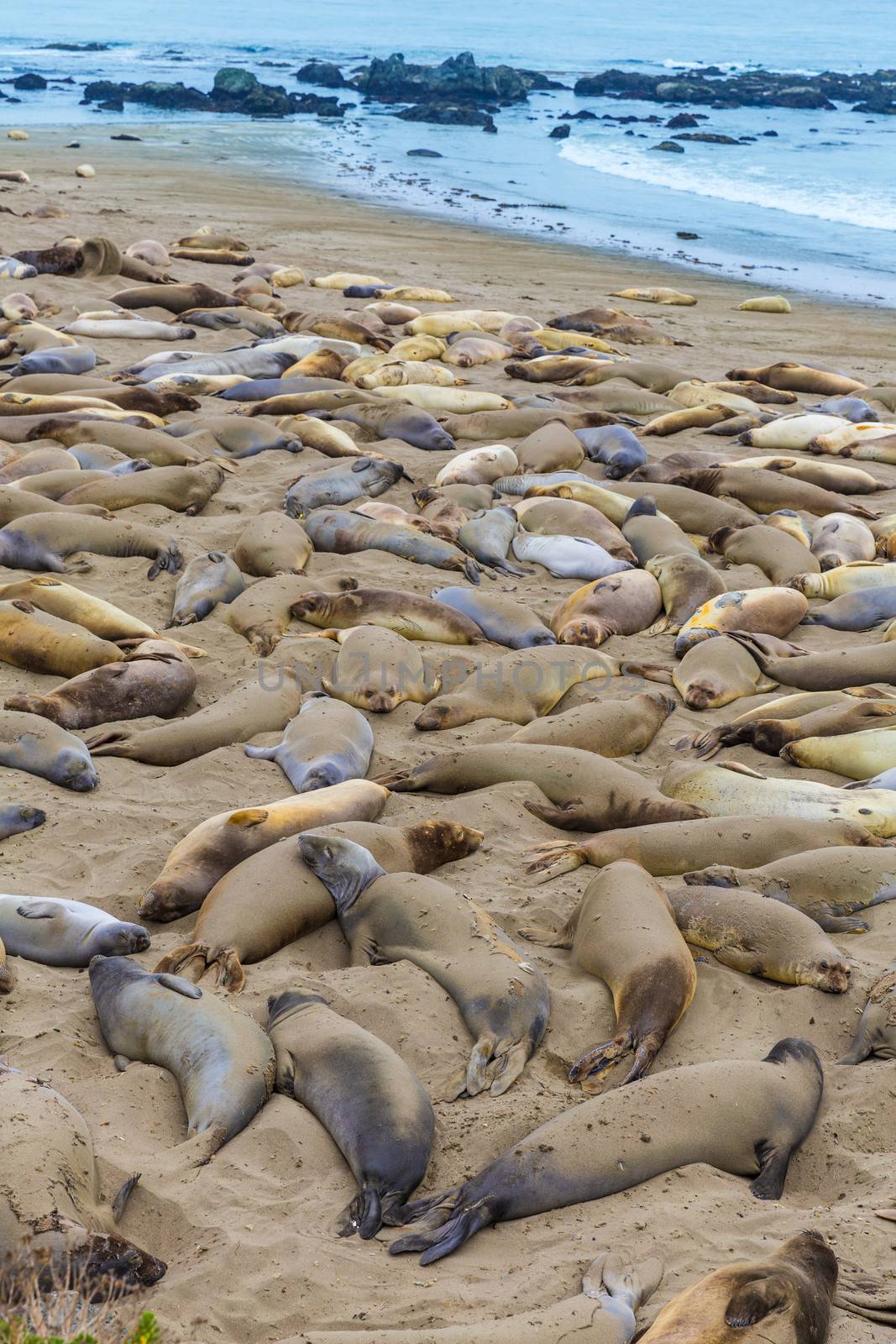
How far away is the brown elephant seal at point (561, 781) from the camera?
187 inches

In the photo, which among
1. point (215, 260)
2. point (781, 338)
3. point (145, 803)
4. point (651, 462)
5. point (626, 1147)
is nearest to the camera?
point (626, 1147)

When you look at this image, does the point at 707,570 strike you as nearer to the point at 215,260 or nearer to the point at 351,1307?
the point at 351,1307

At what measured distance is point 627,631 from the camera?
652cm

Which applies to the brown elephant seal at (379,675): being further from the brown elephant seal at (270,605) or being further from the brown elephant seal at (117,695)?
the brown elephant seal at (117,695)

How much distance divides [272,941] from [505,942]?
0.74 m

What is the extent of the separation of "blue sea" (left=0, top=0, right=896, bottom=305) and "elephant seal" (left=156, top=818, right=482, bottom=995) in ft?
47.6

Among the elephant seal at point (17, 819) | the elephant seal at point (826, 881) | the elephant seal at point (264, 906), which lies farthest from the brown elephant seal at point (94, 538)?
the elephant seal at point (826, 881)

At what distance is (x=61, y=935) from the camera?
12.4ft

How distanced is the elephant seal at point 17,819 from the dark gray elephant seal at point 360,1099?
1429mm

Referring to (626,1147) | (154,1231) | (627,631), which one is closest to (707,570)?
(627,631)

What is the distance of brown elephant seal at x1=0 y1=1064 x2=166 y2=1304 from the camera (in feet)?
7.95

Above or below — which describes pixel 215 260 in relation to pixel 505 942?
above

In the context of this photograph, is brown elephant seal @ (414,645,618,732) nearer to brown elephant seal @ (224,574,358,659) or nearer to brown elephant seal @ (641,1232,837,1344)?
brown elephant seal @ (224,574,358,659)

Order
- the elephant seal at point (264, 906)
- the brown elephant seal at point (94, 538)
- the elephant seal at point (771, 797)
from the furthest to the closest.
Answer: the brown elephant seal at point (94, 538) → the elephant seal at point (771, 797) → the elephant seal at point (264, 906)
